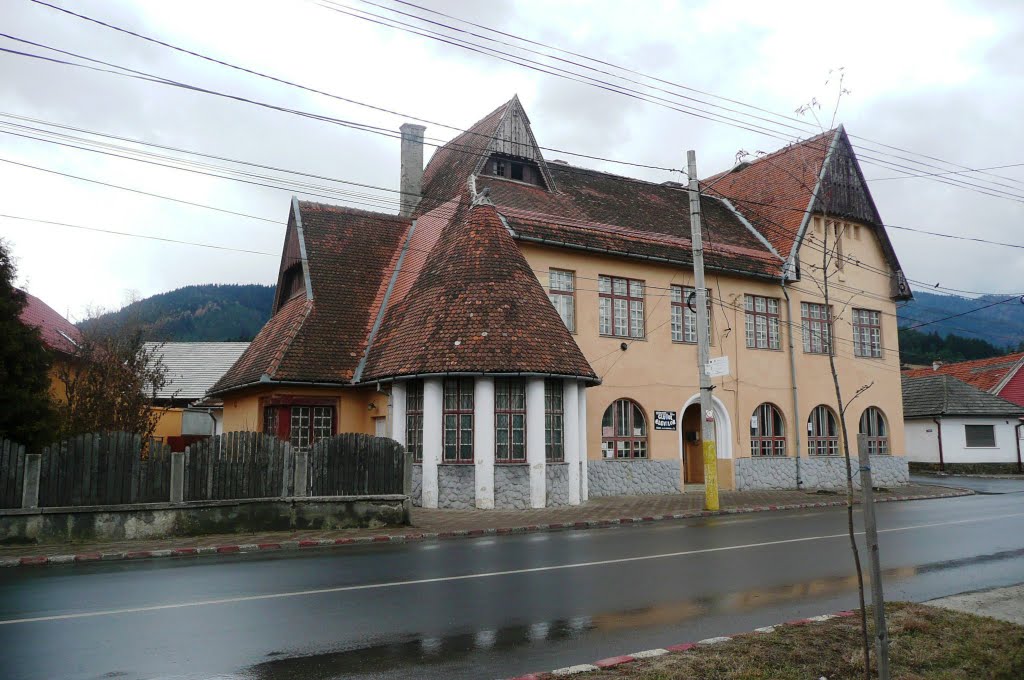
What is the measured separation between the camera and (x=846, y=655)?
5.97 meters

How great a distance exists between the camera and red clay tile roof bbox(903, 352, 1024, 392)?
51.9m

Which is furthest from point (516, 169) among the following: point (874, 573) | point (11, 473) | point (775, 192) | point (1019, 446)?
point (1019, 446)

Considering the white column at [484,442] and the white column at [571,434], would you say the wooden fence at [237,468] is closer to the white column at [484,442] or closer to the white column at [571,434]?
the white column at [484,442]

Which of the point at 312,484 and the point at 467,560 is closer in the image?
the point at 467,560

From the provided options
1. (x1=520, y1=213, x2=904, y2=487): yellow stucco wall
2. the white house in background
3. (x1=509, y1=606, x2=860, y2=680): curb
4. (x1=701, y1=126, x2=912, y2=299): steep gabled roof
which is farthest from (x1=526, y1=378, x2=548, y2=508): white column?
the white house in background

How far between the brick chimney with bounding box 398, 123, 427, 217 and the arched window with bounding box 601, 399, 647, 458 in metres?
10.7

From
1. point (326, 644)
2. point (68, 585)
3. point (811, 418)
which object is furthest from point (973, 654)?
point (811, 418)

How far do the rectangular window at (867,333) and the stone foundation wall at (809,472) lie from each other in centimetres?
408

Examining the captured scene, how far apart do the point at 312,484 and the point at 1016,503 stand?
696 inches

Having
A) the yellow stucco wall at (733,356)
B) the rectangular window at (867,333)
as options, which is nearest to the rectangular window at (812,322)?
the yellow stucco wall at (733,356)

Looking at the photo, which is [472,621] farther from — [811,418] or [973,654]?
[811,418]

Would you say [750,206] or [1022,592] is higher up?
[750,206]

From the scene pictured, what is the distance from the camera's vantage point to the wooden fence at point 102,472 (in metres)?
13.4

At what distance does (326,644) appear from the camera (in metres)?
6.57
